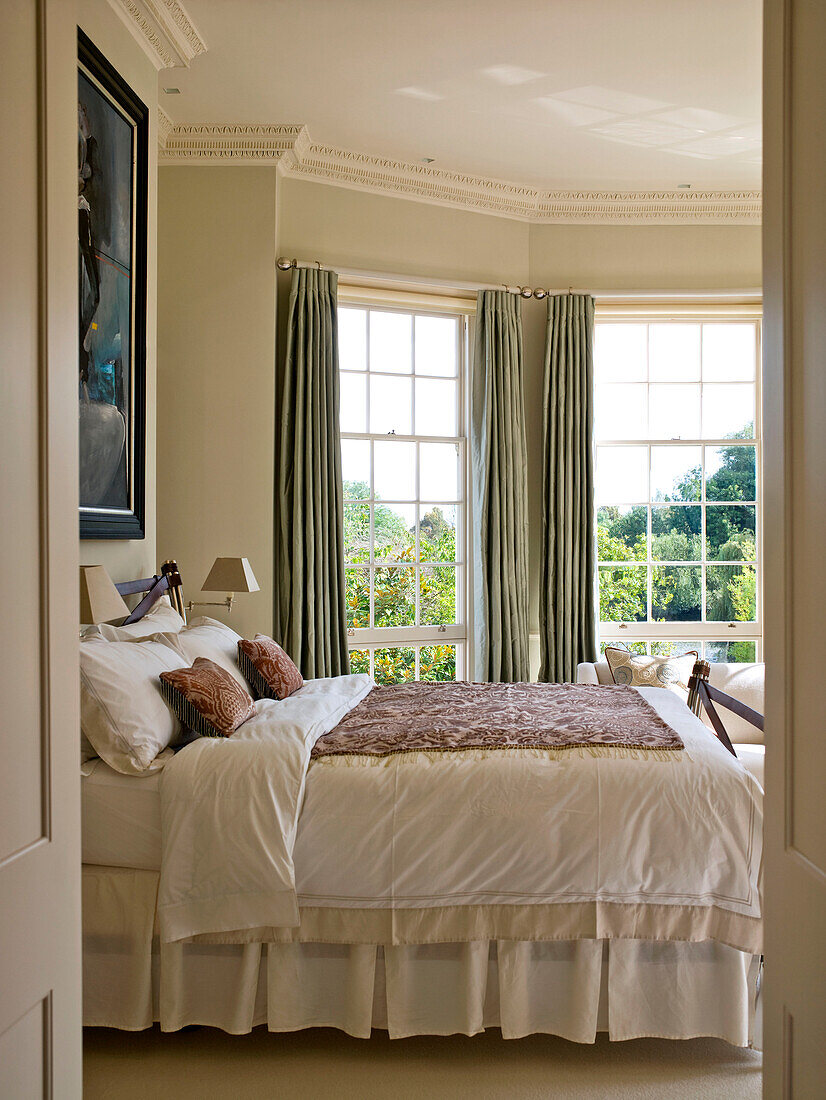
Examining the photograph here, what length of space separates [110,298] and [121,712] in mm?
1636

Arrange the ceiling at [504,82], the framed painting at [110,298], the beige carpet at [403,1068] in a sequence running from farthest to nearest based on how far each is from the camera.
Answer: the ceiling at [504,82] < the framed painting at [110,298] < the beige carpet at [403,1068]

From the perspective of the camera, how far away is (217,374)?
462 cm

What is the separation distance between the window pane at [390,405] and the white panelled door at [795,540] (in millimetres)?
3960

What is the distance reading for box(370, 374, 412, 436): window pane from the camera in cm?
523

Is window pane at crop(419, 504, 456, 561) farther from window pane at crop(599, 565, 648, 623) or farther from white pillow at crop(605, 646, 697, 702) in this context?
white pillow at crop(605, 646, 697, 702)

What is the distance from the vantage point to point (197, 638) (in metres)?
3.27

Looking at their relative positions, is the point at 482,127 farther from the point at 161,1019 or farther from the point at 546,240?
the point at 161,1019

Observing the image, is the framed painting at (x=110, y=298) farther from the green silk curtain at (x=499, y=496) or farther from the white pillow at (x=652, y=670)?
the white pillow at (x=652, y=670)

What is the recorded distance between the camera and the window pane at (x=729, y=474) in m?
5.58

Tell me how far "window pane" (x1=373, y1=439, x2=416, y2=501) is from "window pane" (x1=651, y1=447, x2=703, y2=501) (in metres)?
1.57

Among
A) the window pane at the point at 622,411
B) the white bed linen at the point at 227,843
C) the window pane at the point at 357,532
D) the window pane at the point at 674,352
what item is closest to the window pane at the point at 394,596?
the window pane at the point at 357,532

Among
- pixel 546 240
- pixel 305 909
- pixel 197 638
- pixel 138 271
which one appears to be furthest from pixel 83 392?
pixel 546 240

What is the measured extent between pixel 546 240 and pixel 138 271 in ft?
9.46

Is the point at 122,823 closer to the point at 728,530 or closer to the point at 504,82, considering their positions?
the point at 504,82
